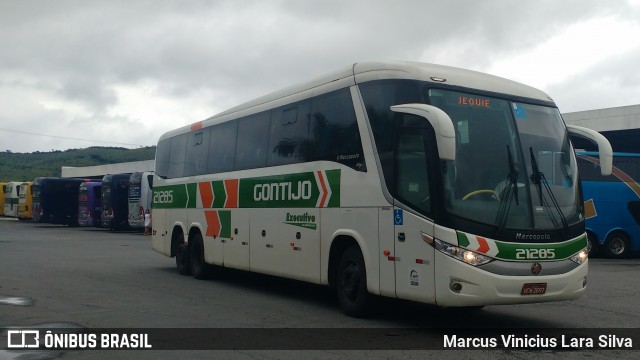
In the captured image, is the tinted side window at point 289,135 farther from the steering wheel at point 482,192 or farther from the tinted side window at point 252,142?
the steering wheel at point 482,192

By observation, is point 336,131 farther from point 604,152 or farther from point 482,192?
point 604,152

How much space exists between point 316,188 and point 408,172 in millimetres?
2310

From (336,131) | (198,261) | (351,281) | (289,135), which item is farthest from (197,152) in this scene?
(351,281)

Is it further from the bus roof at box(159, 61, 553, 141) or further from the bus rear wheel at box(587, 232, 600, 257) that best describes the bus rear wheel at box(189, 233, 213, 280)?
the bus rear wheel at box(587, 232, 600, 257)

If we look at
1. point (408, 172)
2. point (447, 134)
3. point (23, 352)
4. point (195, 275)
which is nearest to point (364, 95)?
point (408, 172)

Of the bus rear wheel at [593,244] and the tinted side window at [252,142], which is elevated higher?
the tinted side window at [252,142]

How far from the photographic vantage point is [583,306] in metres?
11.8

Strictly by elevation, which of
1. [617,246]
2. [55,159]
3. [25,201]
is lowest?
[617,246]

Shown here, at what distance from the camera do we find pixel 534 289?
8594 millimetres

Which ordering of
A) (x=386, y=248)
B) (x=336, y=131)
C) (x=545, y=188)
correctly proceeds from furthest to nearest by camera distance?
(x=336, y=131)
(x=386, y=248)
(x=545, y=188)

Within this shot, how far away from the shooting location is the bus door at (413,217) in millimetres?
8703

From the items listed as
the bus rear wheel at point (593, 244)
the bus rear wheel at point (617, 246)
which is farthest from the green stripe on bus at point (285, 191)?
the bus rear wheel at point (617, 246)

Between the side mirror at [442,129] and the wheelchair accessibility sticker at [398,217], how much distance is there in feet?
4.34

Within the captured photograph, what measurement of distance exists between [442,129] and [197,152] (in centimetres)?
897
